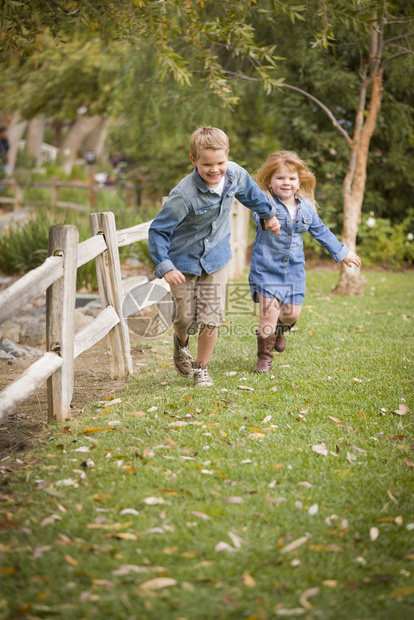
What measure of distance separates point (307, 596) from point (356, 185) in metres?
6.89

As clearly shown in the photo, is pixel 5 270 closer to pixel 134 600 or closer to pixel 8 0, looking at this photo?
pixel 8 0

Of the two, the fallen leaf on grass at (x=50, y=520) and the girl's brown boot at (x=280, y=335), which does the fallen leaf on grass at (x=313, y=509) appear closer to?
the fallen leaf on grass at (x=50, y=520)

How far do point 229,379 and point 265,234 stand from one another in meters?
1.12

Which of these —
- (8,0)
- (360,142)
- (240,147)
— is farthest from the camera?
(240,147)

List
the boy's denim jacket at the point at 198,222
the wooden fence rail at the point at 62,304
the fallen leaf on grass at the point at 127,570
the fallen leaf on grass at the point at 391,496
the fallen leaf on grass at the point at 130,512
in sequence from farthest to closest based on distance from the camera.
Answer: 1. the boy's denim jacket at the point at 198,222
2. the wooden fence rail at the point at 62,304
3. the fallen leaf on grass at the point at 391,496
4. the fallen leaf on grass at the point at 130,512
5. the fallen leaf on grass at the point at 127,570

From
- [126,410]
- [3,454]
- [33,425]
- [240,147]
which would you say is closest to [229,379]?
[126,410]

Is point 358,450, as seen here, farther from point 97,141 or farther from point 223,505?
point 97,141

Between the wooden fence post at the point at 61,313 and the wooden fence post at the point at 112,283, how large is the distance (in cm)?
100

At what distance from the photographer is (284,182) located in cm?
434

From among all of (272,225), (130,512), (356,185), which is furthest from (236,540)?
(356,185)

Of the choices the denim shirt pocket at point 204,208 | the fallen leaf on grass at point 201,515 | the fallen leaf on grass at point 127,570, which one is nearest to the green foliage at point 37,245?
the denim shirt pocket at point 204,208

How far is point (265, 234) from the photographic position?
14.5 ft

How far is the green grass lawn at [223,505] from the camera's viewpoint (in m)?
2.11

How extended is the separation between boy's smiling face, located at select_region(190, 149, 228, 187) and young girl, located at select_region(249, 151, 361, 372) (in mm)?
717
